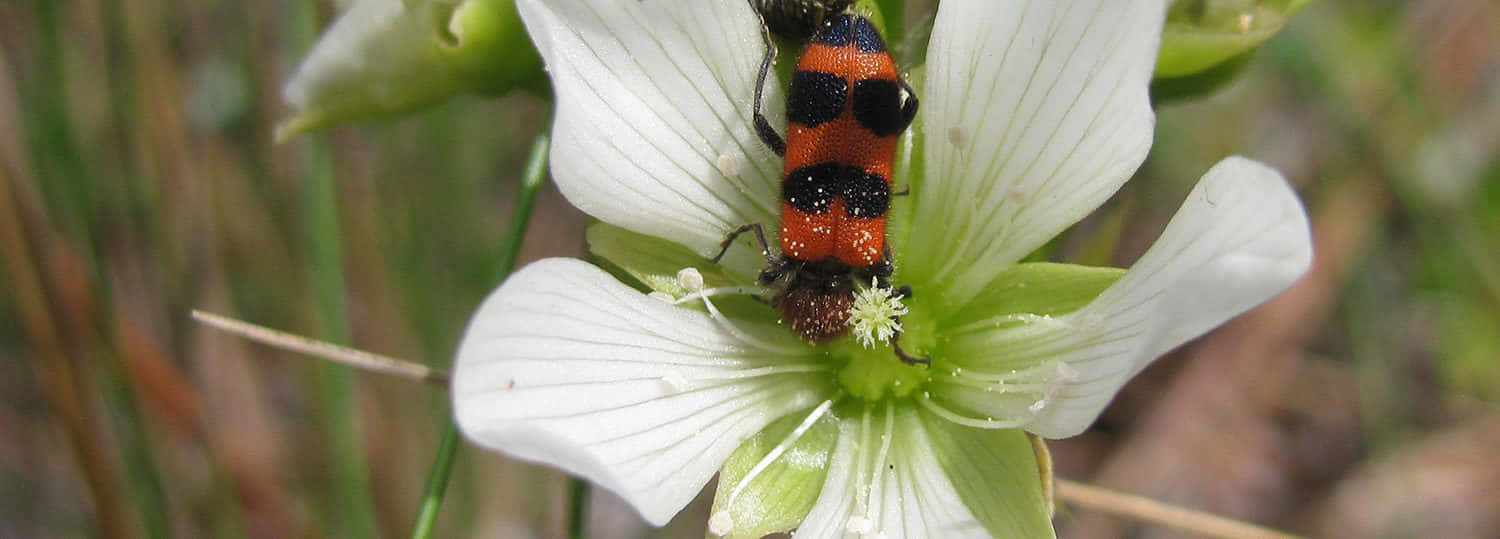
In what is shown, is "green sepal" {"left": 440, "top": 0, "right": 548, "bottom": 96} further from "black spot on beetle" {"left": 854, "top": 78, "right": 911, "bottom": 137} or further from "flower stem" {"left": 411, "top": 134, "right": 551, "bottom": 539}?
"black spot on beetle" {"left": 854, "top": 78, "right": 911, "bottom": 137}

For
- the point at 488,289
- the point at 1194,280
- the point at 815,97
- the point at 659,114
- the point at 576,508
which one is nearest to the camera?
the point at 1194,280

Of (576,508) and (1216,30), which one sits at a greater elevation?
(1216,30)

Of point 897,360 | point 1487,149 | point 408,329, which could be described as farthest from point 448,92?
point 1487,149

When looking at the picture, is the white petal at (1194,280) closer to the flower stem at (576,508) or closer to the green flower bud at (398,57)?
the flower stem at (576,508)

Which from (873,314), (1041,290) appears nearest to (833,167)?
(873,314)

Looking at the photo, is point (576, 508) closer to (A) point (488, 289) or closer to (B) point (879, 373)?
(B) point (879, 373)

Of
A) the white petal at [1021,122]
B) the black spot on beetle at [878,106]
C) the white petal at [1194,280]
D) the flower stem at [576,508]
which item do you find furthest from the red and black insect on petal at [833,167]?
the flower stem at [576,508]

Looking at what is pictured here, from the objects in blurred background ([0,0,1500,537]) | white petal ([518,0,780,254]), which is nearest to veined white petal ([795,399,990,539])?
white petal ([518,0,780,254])
